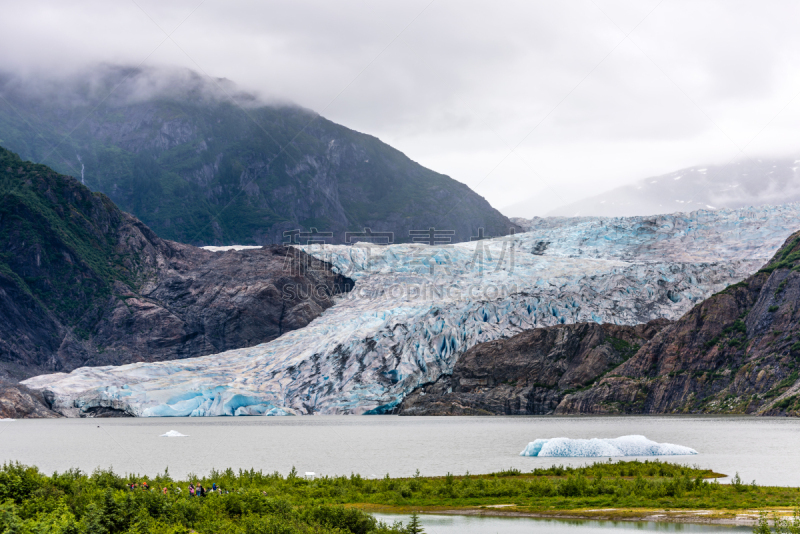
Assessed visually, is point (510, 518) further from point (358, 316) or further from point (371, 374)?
point (358, 316)

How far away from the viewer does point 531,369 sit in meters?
99.8

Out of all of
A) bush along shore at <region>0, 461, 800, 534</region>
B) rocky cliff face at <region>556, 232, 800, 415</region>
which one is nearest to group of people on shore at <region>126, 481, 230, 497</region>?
bush along shore at <region>0, 461, 800, 534</region>

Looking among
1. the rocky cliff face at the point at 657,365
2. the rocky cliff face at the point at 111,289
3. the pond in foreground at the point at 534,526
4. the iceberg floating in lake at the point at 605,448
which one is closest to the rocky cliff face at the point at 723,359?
the rocky cliff face at the point at 657,365

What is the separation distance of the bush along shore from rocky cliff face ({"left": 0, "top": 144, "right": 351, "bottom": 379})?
112 metres

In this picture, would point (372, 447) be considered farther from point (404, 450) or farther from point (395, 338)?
point (395, 338)

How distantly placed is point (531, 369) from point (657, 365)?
1607 centimetres

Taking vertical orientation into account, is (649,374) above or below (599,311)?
below

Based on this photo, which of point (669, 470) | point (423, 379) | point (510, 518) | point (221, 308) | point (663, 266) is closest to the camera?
point (510, 518)

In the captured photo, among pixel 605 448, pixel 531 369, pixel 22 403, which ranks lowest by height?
pixel 22 403

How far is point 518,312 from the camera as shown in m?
108

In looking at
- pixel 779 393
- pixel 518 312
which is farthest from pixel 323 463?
pixel 518 312

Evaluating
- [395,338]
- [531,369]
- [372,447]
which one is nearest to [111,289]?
→ [395,338]

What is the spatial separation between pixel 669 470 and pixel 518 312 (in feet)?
248

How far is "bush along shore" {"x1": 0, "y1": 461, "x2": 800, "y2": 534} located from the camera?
19.7 m
